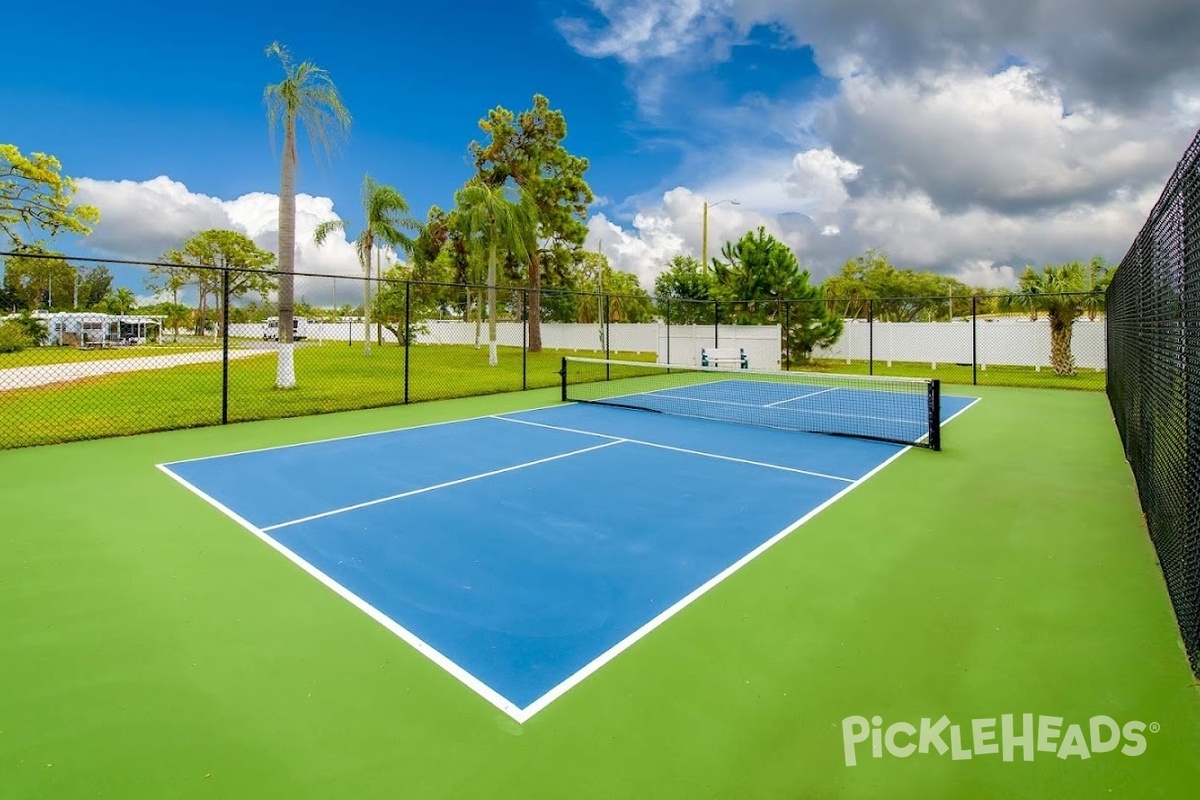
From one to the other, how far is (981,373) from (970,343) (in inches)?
97.0

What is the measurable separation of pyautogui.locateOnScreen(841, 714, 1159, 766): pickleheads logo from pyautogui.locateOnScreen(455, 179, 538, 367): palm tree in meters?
19.1

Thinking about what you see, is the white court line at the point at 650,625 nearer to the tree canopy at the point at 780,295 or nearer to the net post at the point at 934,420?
the net post at the point at 934,420

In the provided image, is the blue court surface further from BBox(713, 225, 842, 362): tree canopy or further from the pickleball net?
BBox(713, 225, 842, 362): tree canopy

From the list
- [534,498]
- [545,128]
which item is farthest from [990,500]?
[545,128]

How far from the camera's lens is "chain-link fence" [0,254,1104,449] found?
1096 centimetres

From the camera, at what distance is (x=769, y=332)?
1964 cm

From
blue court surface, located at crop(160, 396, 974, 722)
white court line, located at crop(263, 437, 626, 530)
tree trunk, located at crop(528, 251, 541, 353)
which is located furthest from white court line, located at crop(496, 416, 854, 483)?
tree trunk, located at crop(528, 251, 541, 353)

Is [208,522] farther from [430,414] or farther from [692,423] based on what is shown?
[692,423]

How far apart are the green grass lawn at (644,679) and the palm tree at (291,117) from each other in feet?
31.1

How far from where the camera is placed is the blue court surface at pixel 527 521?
10.2 feet

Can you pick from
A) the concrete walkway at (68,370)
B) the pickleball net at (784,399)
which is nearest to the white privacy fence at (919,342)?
the pickleball net at (784,399)

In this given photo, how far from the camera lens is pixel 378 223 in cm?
2411

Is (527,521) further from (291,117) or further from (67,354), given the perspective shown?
(67,354)

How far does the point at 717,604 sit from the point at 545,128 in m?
27.7
